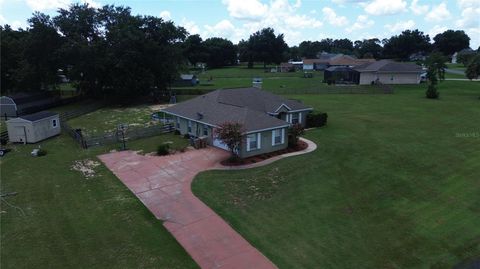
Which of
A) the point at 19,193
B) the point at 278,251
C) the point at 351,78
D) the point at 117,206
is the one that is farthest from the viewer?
the point at 351,78

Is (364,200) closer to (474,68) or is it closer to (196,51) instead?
(474,68)

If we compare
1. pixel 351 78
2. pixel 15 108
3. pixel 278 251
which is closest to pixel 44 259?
pixel 278 251

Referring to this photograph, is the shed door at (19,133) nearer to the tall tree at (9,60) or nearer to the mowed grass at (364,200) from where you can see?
the mowed grass at (364,200)

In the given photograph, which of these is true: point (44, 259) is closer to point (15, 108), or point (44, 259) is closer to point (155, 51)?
point (15, 108)

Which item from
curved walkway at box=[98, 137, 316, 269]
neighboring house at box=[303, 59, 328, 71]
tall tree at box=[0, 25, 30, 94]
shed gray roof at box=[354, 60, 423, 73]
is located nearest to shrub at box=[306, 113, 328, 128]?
curved walkway at box=[98, 137, 316, 269]

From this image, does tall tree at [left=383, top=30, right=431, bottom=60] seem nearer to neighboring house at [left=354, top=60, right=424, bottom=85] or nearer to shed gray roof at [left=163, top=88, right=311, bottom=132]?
neighboring house at [left=354, top=60, right=424, bottom=85]

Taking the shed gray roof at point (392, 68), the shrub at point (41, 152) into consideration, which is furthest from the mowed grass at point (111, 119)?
the shed gray roof at point (392, 68)

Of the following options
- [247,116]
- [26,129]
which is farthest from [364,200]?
[26,129]
